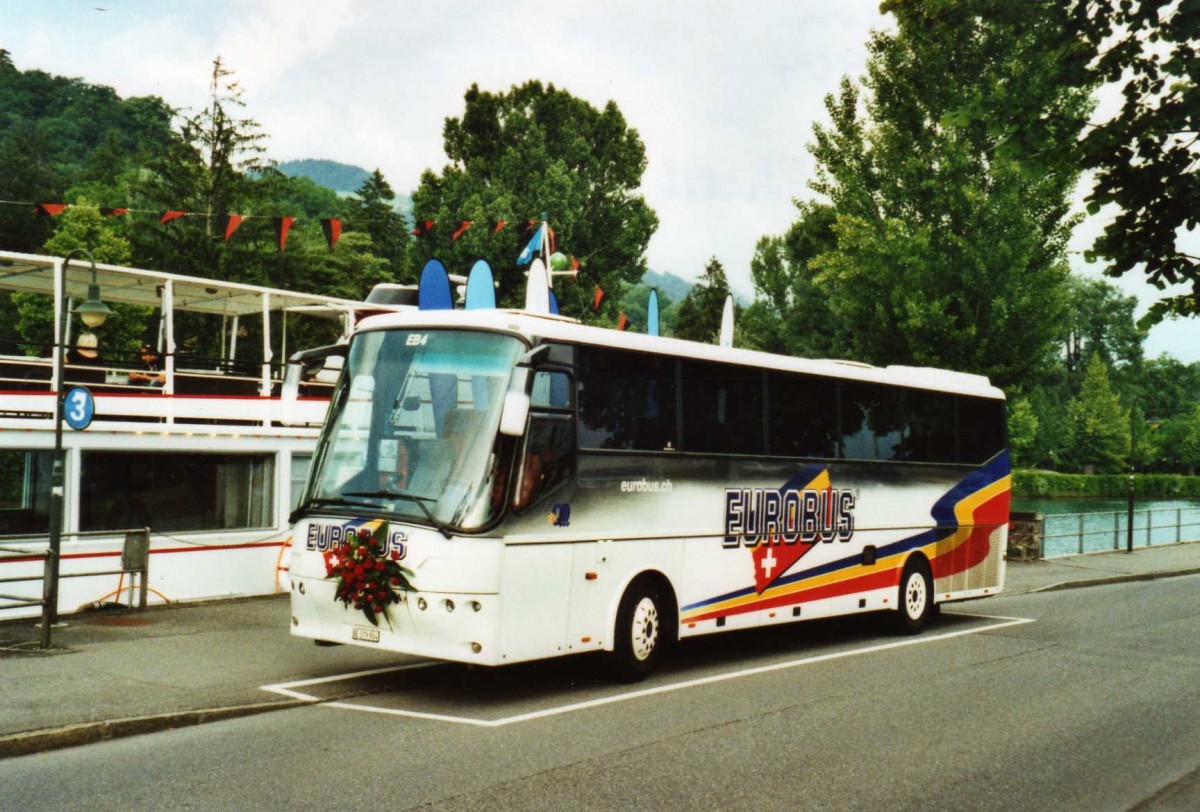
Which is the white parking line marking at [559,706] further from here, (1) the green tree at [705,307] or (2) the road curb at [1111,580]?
(1) the green tree at [705,307]

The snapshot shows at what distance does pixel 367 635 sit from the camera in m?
10.4

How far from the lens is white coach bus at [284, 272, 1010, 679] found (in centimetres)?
1013

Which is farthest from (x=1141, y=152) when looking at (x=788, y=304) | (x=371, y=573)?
(x=788, y=304)

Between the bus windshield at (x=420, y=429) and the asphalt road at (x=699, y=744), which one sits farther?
the bus windshield at (x=420, y=429)

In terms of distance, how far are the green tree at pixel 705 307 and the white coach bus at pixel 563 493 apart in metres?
84.0

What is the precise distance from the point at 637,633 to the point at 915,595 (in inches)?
244

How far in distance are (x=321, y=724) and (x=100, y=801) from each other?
8.12ft

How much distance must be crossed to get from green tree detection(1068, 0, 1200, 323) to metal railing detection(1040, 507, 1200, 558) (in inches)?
808

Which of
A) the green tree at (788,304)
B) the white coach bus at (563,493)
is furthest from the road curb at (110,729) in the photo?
the green tree at (788,304)

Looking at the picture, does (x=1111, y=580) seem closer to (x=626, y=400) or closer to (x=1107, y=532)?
(x=1107, y=532)

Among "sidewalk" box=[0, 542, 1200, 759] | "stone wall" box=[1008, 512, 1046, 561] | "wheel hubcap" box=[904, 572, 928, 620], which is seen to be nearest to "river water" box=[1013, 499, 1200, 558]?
"stone wall" box=[1008, 512, 1046, 561]

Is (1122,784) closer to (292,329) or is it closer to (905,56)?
(905,56)

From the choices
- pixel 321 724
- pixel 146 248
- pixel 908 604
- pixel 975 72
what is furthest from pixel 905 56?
pixel 146 248

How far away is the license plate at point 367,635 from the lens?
33.9 feet
